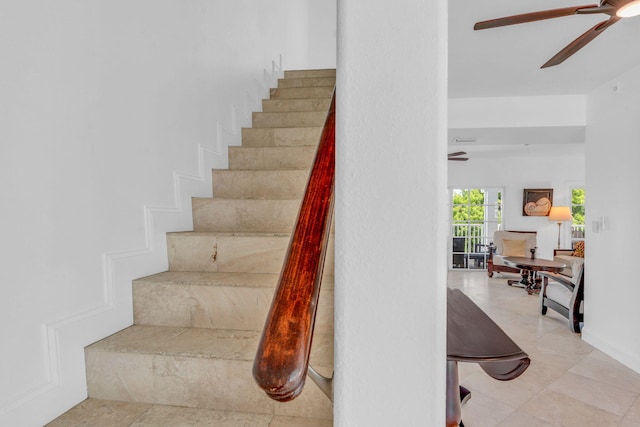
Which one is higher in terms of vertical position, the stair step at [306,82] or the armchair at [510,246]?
the stair step at [306,82]

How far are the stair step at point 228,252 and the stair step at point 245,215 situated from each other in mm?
198

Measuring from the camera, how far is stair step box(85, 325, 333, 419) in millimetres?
1043

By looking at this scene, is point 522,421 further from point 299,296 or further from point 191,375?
point 299,296

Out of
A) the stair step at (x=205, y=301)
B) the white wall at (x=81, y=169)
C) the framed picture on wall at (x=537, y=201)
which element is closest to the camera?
the white wall at (x=81, y=169)

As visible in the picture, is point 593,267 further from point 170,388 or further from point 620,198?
point 170,388

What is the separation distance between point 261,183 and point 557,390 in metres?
2.76

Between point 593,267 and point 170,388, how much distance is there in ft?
13.1

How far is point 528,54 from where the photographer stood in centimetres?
272

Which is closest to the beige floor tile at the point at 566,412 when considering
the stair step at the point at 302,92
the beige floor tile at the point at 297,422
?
the beige floor tile at the point at 297,422

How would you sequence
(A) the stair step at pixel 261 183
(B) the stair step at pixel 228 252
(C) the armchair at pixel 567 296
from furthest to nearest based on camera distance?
1. (C) the armchair at pixel 567 296
2. (A) the stair step at pixel 261 183
3. (B) the stair step at pixel 228 252

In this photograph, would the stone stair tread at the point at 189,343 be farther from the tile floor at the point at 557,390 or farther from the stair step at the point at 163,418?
the tile floor at the point at 557,390

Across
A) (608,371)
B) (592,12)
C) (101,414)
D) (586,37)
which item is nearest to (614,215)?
(608,371)

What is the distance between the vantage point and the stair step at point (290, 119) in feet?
8.69

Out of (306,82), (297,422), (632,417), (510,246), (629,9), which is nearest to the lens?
(297,422)
